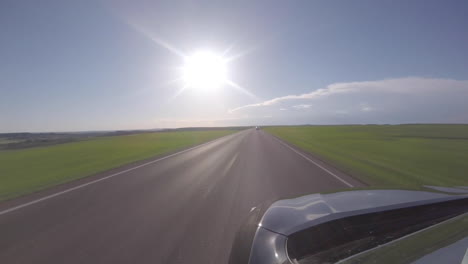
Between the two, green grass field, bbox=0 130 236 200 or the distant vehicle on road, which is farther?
green grass field, bbox=0 130 236 200

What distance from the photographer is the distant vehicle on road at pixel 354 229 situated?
1.45 m

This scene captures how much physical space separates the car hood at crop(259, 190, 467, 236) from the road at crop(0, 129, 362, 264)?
1.90 feet

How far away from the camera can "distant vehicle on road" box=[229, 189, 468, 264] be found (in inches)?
57.1

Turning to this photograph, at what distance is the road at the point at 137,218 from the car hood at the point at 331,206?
0.58 meters

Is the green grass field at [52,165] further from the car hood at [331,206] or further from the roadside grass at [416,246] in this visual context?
the roadside grass at [416,246]

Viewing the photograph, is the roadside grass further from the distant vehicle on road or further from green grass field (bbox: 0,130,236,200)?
green grass field (bbox: 0,130,236,200)

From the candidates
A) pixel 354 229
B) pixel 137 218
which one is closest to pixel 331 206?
pixel 354 229

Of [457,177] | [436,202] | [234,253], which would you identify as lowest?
[457,177]

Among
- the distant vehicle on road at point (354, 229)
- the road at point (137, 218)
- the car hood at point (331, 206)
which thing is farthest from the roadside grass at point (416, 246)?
the road at point (137, 218)

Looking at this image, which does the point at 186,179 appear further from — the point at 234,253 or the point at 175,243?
the point at 234,253

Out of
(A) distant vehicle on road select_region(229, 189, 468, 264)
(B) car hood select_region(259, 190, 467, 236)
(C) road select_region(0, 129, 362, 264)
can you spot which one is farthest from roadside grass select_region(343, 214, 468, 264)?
(C) road select_region(0, 129, 362, 264)

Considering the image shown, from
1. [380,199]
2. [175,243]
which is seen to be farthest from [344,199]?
[175,243]

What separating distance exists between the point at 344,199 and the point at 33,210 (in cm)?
638

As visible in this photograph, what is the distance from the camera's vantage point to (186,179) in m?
7.34
